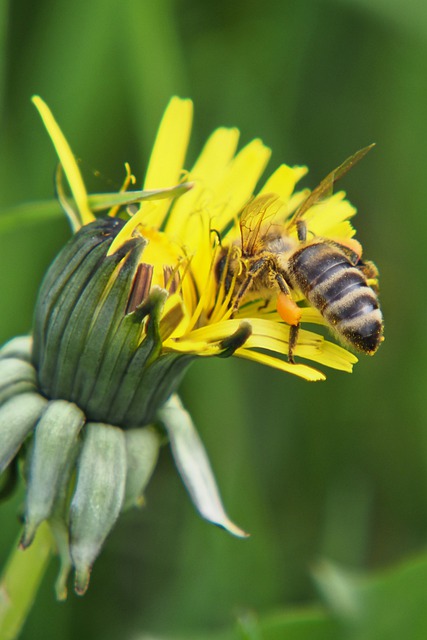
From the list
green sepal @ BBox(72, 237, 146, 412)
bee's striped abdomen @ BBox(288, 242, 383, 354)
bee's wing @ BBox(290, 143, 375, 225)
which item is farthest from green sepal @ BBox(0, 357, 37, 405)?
bee's wing @ BBox(290, 143, 375, 225)

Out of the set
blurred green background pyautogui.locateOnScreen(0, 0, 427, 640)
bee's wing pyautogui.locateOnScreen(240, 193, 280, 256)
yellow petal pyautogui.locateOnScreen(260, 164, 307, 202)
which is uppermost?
yellow petal pyautogui.locateOnScreen(260, 164, 307, 202)

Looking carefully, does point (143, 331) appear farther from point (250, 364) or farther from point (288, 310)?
point (250, 364)

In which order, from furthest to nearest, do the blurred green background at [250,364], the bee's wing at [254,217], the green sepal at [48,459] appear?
the blurred green background at [250,364] → the bee's wing at [254,217] → the green sepal at [48,459]

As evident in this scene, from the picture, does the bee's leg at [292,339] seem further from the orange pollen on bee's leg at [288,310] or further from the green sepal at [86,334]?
the green sepal at [86,334]

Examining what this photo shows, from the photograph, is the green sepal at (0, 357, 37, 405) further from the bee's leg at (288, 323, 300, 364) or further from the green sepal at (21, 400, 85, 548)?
the bee's leg at (288, 323, 300, 364)

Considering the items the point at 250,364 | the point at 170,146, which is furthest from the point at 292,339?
the point at 250,364

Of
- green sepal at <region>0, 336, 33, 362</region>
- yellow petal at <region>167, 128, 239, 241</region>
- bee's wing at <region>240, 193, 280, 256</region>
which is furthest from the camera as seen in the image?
yellow petal at <region>167, 128, 239, 241</region>

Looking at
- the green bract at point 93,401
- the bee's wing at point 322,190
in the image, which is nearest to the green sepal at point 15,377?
the green bract at point 93,401
